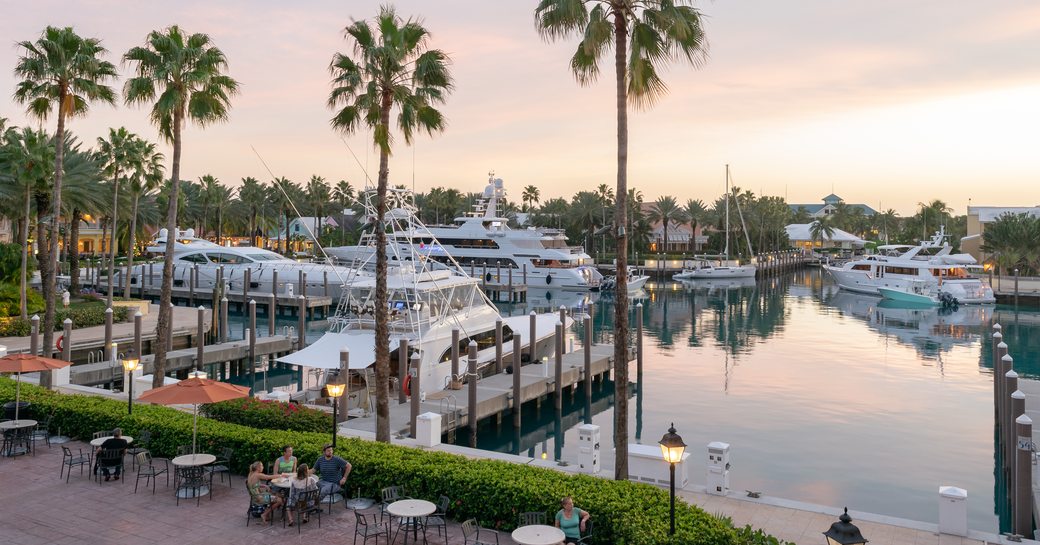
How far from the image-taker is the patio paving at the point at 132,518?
11758 millimetres

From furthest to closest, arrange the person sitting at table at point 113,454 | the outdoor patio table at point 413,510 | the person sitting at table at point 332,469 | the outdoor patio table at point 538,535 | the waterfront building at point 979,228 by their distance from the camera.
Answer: the waterfront building at point 979,228, the person sitting at table at point 113,454, the person sitting at table at point 332,469, the outdoor patio table at point 413,510, the outdoor patio table at point 538,535

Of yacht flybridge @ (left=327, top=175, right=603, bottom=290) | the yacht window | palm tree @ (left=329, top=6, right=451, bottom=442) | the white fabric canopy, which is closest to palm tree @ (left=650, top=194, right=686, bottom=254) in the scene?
yacht flybridge @ (left=327, top=175, right=603, bottom=290)

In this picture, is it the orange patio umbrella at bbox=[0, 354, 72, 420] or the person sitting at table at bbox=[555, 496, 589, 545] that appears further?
the orange patio umbrella at bbox=[0, 354, 72, 420]

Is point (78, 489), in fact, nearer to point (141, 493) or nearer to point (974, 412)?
point (141, 493)

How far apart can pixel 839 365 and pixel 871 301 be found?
35505 mm

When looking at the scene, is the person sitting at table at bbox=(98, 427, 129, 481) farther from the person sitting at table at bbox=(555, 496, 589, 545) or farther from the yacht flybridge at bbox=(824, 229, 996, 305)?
the yacht flybridge at bbox=(824, 229, 996, 305)

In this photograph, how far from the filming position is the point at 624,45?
13.6 meters

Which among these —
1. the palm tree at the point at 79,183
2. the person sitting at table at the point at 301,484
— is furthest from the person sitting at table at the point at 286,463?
the palm tree at the point at 79,183

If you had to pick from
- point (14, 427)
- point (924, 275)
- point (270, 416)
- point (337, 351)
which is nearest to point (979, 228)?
point (924, 275)

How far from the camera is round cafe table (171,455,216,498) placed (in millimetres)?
13552

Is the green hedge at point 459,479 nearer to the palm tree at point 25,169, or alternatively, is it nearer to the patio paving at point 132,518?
the patio paving at point 132,518

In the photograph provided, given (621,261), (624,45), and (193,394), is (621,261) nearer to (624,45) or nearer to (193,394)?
(624,45)

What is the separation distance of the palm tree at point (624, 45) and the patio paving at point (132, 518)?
3484mm

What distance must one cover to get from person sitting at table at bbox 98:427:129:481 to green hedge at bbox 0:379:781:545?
3.32ft
